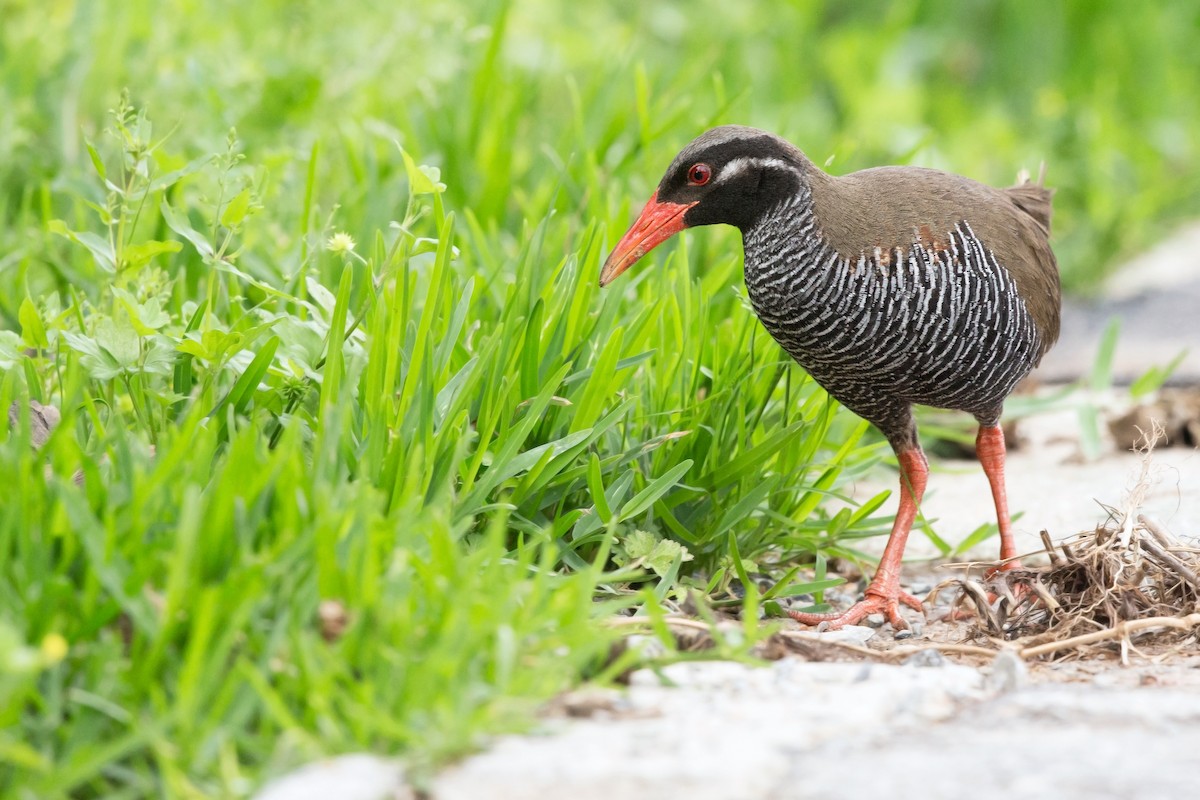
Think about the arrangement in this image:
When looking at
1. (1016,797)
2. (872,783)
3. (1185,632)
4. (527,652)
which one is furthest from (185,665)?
(1185,632)

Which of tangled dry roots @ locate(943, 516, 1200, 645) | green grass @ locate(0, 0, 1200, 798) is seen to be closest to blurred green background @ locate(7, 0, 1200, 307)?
green grass @ locate(0, 0, 1200, 798)

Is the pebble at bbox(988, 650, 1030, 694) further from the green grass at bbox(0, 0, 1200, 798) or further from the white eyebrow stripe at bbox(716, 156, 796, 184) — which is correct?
the white eyebrow stripe at bbox(716, 156, 796, 184)

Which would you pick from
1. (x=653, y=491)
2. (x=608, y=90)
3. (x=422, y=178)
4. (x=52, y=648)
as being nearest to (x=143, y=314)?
(x=422, y=178)

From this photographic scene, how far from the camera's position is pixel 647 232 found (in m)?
3.90

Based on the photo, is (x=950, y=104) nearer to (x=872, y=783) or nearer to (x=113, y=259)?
(x=113, y=259)

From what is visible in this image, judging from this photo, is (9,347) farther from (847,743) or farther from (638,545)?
(847,743)

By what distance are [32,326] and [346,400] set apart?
3.22 feet

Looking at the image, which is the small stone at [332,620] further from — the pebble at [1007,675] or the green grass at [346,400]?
the pebble at [1007,675]

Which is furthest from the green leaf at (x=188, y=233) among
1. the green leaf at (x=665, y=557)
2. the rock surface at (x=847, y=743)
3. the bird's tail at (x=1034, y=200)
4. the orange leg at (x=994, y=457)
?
the bird's tail at (x=1034, y=200)

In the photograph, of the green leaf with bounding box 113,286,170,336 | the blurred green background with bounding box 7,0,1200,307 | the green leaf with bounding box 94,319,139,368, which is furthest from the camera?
the blurred green background with bounding box 7,0,1200,307

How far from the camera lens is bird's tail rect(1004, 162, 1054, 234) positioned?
14.9ft

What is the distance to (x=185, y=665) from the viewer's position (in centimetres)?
237

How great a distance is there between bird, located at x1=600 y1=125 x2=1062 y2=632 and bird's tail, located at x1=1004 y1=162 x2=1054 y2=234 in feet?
1.65

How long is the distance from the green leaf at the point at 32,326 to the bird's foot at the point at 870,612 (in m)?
2.12
